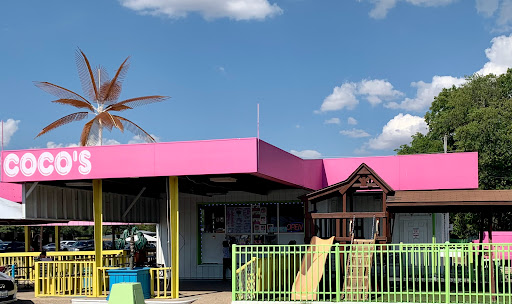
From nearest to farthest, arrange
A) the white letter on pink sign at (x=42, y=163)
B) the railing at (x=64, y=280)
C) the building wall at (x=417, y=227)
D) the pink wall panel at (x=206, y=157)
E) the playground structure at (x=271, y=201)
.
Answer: the playground structure at (x=271, y=201) → the pink wall panel at (x=206, y=157) → the white letter on pink sign at (x=42, y=163) → the railing at (x=64, y=280) → the building wall at (x=417, y=227)

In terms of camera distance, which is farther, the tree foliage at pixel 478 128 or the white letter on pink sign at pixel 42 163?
the tree foliage at pixel 478 128

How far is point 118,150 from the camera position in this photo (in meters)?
16.3

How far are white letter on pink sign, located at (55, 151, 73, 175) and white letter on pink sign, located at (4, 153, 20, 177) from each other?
109 cm

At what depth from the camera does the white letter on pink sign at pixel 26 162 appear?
1667cm

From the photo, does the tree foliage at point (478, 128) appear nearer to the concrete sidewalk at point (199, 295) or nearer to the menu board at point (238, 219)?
the menu board at point (238, 219)

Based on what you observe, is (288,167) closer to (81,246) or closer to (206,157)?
(206,157)

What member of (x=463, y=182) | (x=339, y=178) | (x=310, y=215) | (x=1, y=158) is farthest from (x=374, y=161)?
(x=1, y=158)

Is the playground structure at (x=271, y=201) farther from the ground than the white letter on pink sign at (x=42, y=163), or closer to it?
closer to it

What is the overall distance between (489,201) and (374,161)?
5.45 meters

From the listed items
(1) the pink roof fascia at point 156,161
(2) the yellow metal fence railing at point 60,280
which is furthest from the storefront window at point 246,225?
(2) the yellow metal fence railing at point 60,280

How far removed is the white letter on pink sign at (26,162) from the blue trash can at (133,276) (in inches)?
128

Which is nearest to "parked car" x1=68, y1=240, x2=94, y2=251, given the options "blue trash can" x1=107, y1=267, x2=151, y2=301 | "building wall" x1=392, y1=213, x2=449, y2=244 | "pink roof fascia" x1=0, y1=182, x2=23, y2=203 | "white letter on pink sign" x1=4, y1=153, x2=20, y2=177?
"pink roof fascia" x1=0, y1=182, x2=23, y2=203

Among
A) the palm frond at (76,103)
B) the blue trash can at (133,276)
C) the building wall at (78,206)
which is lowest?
the blue trash can at (133,276)

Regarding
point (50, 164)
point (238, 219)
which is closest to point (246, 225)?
point (238, 219)
